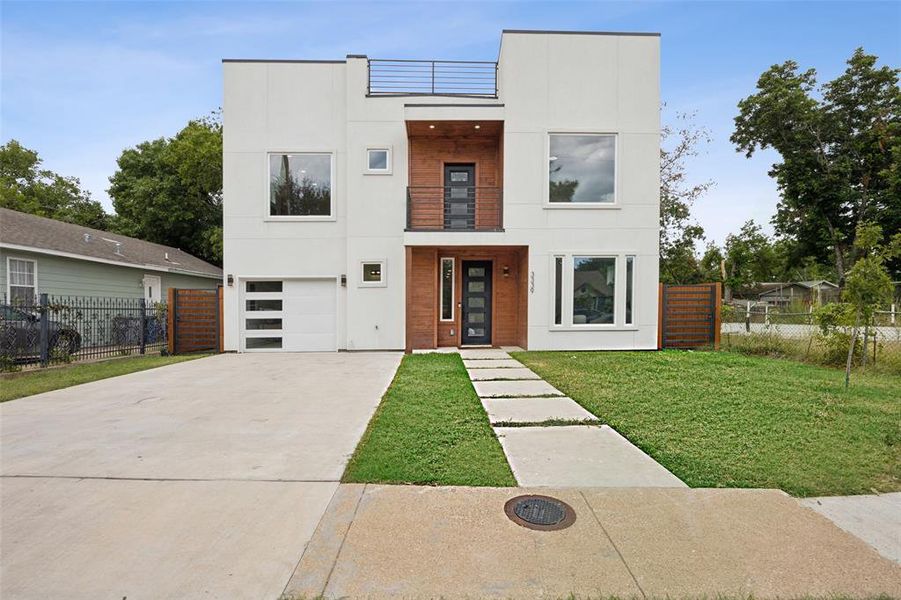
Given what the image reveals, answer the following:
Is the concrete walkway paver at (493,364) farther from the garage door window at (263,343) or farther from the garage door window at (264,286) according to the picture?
the garage door window at (264,286)

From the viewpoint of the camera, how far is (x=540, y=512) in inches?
106

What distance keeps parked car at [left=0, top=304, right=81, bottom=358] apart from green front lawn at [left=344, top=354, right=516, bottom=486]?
8543 mm

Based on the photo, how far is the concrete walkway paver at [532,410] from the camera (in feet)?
15.5

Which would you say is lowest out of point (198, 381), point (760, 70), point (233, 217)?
point (198, 381)

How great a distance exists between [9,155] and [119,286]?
21086 millimetres

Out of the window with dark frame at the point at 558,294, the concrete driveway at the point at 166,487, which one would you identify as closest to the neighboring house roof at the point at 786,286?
the window with dark frame at the point at 558,294

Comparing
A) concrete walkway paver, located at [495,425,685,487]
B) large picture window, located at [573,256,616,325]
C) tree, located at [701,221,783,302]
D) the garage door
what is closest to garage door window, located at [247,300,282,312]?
the garage door

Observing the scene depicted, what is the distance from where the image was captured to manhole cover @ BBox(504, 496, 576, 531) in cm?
257

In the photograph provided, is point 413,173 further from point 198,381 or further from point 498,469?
point 498,469

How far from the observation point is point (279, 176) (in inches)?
443

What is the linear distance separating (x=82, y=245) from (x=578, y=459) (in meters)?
17.0

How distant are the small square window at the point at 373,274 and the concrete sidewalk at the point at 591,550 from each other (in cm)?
847

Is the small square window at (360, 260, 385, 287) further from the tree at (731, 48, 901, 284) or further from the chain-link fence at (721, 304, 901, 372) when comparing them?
the tree at (731, 48, 901, 284)

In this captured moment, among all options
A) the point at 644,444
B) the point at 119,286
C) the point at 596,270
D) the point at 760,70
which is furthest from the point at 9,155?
the point at 760,70
